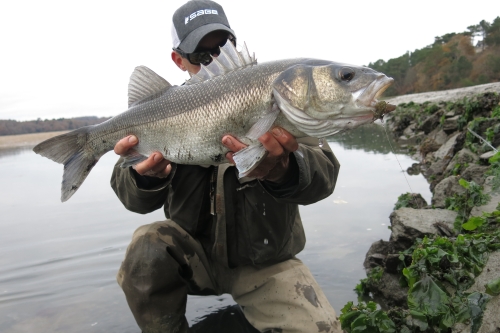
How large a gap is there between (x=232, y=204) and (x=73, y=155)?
1207mm

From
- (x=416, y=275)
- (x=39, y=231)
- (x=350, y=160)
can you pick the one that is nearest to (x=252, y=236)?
(x=416, y=275)

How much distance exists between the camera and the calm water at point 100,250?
12.5 feet

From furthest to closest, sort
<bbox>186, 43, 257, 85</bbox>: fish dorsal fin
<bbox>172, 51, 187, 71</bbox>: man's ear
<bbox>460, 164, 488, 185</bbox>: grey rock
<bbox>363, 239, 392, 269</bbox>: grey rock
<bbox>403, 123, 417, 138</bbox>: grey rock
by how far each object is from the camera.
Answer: <bbox>403, 123, 417, 138</bbox>: grey rock
<bbox>460, 164, 488, 185</bbox>: grey rock
<bbox>363, 239, 392, 269</bbox>: grey rock
<bbox>172, 51, 187, 71</bbox>: man's ear
<bbox>186, 43, 257, 85</bbox>: fish dorsal fin

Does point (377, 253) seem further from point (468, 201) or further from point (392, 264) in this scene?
point (468, 201)

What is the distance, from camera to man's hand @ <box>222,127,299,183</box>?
2.45 metres

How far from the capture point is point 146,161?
9.35 ft

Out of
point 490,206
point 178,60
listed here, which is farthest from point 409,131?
point 178,60

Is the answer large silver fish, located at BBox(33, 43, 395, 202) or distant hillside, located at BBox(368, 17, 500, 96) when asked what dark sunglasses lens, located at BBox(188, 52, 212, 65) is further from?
distant hillside, located at BBox(368, 17, 500, 96)

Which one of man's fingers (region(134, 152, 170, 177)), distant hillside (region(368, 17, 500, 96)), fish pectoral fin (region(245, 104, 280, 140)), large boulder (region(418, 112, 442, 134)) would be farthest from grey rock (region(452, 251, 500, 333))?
distant hillside (region(368, 17, 500, 96))

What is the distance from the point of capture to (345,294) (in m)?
3.77

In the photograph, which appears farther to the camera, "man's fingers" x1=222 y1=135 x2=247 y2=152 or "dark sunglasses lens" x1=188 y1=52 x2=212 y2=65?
"dark sunglasses lens" x1=188 y1=52 x2=212 y2=65

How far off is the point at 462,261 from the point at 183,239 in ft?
6.51

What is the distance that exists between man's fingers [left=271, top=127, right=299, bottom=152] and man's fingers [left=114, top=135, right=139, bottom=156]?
1030 mm

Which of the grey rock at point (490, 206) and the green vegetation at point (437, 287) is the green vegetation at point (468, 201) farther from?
the green vegetation at point (437, 287)
